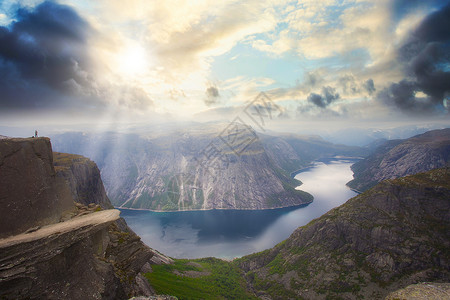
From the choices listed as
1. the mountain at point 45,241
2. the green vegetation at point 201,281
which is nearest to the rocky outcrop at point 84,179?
the green vegetation at point 201,281

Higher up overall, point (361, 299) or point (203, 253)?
point (361, 299)

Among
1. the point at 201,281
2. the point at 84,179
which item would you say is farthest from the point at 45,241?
the point at 201,281

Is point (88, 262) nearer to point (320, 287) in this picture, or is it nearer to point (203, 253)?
point (320, 287)

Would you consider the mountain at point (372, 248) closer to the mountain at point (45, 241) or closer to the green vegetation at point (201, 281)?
the green vegetation at point (201, 281)

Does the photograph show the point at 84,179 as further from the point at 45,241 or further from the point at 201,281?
the point at 45,241

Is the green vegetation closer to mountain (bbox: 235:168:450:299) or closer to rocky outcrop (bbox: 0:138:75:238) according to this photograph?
mountain (bbox: 235:168:450:299)

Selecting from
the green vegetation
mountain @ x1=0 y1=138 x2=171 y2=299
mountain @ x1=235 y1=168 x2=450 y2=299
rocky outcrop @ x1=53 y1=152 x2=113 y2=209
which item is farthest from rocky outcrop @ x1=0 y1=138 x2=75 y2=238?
mountain @ x1=235 y1=168 x2=450 y2=299

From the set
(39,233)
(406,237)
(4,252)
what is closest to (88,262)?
(39,233)
